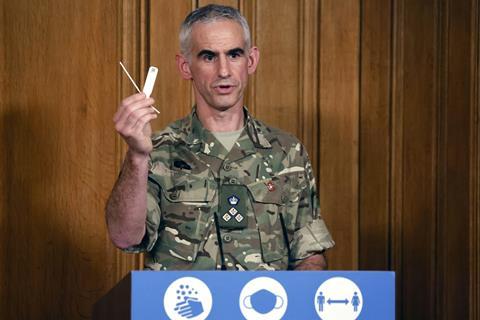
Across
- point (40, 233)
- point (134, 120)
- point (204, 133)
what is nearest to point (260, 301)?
point (134, 120)

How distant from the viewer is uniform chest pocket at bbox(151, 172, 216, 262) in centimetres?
290

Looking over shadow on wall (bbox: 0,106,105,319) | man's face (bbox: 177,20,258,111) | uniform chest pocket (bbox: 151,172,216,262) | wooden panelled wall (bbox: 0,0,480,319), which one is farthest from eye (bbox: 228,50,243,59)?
shadow on wall (bbox: 0,106,105,319)

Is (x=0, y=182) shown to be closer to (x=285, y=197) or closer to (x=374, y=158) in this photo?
(x=285, y=197)

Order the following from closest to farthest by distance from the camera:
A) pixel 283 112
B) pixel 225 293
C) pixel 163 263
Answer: pixel 225 293 → pixel 163 263 → pixel 283 112

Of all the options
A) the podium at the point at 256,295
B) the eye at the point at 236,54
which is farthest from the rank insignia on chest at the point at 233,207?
the podium at the point at 256,295

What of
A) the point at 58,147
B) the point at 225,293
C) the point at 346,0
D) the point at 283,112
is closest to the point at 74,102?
the point at 58,147

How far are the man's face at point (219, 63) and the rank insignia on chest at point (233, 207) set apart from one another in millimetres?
238

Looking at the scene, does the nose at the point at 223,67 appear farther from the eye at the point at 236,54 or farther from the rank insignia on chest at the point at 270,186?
the rank insignia on chest at the point at 270,186

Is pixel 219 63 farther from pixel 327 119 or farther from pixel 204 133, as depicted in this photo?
pixel 327 119

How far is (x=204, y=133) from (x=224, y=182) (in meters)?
0.16

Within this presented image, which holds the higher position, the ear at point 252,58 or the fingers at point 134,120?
the ear at point 252,58

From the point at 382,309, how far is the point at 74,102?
1.60 meters

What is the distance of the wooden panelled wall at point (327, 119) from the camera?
3488 mm

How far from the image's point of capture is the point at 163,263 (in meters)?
2.91
